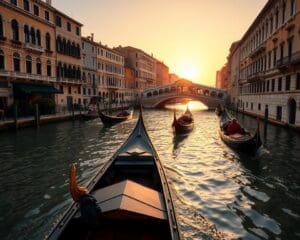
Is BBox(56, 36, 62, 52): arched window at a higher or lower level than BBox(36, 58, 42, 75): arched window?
higher

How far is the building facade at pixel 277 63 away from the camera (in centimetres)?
1557

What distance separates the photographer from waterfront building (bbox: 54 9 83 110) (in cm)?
2583

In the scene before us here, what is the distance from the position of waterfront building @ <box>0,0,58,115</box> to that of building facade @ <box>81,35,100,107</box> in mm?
8133

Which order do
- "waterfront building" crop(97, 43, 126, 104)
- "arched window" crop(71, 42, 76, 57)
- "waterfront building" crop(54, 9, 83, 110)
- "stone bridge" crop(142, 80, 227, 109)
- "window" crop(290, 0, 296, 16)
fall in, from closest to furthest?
1. "window" crop(290, 0, 296, 16)
2. "waterfront building" crop(54, 9, 83, 110)
3. "arched window" crop(71, 42, 76, 57)
4. "waterfront building" crop(97, 43, 126, 104)
5. "stone bridge" crop(142, 80, 227, 109)

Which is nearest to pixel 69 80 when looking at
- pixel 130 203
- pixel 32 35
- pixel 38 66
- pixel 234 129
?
pixel 38 66

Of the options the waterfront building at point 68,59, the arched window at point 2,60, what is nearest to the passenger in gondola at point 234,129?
the arched window at point 2,60

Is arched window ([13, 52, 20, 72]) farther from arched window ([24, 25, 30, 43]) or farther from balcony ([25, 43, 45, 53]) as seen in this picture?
arched window ([24, 25, 30, 43])

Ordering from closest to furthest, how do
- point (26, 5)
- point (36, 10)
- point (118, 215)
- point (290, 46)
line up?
point (118, 215)
point (290, 46)
point (26, 5)
point (36, 10)

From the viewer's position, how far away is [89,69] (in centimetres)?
3462

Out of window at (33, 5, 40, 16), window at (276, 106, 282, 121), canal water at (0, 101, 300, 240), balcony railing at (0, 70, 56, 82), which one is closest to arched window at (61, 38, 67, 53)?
balcony railing at (0, 70, 56, 82)

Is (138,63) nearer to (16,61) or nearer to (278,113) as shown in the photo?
(16,61)

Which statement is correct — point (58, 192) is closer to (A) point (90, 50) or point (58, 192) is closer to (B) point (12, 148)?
(B) point (12, 148)

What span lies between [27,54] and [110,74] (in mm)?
20369

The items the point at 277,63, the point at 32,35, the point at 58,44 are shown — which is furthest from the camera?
the point at 58,44
